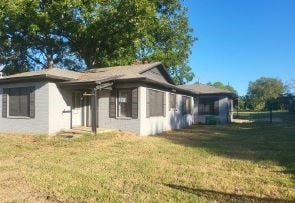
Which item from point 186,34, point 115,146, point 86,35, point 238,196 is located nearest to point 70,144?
point 115,146

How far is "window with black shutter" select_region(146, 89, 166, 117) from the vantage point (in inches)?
720

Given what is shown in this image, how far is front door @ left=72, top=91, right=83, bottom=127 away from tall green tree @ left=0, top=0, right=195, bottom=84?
31.9 feet

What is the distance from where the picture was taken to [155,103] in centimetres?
1931

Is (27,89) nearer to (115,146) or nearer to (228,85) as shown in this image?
(115,146)

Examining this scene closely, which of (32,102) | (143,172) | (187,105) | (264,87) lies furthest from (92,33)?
(264,87)

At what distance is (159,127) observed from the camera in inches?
785

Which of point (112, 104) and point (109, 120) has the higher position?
point (112, 104)

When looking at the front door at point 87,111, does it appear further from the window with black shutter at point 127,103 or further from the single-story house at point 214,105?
the single-story house at point 214,105

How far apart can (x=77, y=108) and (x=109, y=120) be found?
2.20m

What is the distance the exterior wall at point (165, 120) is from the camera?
57.4ft

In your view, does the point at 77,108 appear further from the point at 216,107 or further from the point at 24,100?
the point at 216,107

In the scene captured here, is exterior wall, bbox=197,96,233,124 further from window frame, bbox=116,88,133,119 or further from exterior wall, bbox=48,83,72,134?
exterior wall, bbox=48,83,72,134

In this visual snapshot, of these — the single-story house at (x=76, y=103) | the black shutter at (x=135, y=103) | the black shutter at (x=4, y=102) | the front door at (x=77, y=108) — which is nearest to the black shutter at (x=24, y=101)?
the single-story house at (x=76, y=103)

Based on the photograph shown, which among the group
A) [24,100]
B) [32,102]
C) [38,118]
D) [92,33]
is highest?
[92,33]
